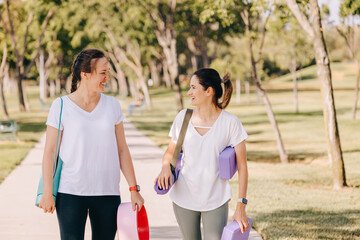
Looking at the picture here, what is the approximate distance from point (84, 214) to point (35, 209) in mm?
4009

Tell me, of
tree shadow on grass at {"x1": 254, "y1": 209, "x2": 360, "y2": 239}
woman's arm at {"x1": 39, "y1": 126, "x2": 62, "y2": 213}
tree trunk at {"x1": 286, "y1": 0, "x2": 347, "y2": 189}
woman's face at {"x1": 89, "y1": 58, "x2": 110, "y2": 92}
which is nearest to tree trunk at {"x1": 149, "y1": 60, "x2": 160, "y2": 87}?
tree trunk at {"x1": 286, "y1": 0, "x2": 347, "y2": 189}

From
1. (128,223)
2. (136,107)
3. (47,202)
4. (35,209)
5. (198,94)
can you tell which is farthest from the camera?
(136,107)

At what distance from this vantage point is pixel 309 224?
643 cm

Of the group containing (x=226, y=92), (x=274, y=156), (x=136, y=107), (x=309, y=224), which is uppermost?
(x=226, y=92)

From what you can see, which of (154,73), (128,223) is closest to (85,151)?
(128,223)

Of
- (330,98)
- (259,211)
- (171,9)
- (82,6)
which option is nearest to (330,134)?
(330,98)

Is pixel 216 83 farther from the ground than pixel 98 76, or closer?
closer

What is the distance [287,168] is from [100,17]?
21.9m

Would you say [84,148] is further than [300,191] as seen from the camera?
No

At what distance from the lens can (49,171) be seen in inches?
129

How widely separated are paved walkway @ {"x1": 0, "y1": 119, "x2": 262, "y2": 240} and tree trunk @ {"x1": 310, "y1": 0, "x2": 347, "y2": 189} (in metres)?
2.78

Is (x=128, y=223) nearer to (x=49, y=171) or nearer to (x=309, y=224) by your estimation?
(x=49, y=171)

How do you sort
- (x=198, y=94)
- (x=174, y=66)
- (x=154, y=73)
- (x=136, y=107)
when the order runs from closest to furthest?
(x=198, y=94) < (x=174, y=66) < (x=136, y=107) < (x=154, y=73)

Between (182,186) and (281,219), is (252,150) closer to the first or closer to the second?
(281,219)
